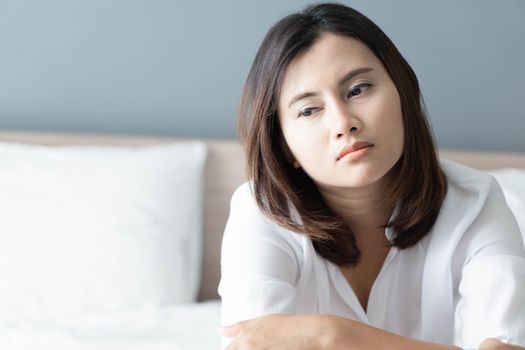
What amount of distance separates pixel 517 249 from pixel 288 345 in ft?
1.51

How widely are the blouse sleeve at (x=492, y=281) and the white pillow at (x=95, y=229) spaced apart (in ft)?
3.00

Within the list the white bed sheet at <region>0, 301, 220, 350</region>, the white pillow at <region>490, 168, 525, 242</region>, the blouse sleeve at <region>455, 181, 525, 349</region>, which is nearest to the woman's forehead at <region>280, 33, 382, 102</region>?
the blouse sleeve at <region>455, 181, 525, 349</region>

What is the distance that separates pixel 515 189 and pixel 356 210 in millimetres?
816

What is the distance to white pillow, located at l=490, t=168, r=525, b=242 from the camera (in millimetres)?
2000

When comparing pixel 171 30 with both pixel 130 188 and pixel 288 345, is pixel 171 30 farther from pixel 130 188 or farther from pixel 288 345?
Answer: pixel 288 345

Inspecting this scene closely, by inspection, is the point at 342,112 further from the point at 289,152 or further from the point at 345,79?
the point at 289,152

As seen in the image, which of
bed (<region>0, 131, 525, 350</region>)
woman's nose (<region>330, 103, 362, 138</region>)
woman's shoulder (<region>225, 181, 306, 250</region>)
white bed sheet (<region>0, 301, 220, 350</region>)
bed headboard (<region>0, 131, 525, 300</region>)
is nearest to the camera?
woman's nose (<region>330, 103, 362, 138</region>)

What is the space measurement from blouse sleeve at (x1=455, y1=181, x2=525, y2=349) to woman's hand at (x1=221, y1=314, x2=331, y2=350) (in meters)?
0.28

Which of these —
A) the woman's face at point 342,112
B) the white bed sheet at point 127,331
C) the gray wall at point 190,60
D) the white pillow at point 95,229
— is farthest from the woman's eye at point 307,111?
the gray wall at point 190,60

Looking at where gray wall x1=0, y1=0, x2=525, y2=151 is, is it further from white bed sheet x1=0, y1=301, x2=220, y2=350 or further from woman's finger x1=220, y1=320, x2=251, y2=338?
woman's finger x1=220, y1=320, x2=251, y2=338

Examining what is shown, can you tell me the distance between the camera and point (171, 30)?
2283 mm

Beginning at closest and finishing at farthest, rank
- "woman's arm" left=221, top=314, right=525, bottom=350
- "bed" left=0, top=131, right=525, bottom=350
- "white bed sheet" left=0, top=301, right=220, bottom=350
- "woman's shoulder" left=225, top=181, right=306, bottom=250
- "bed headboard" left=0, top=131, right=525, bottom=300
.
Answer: "woman's arm" left=221, top=314, right=525, bottom=350
"woman's shoulder" left=225, top=181, right=306, bottom=250
"white bed sheet" left=0, top=301, right=220, bottom=350
"bed" left=0, top=131, right=525, bottom=350
"bed headboard" left=0, top=131, right=525, bottom=300

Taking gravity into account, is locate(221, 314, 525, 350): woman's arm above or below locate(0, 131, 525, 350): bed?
above

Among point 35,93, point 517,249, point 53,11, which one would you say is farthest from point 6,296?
point 517,249
